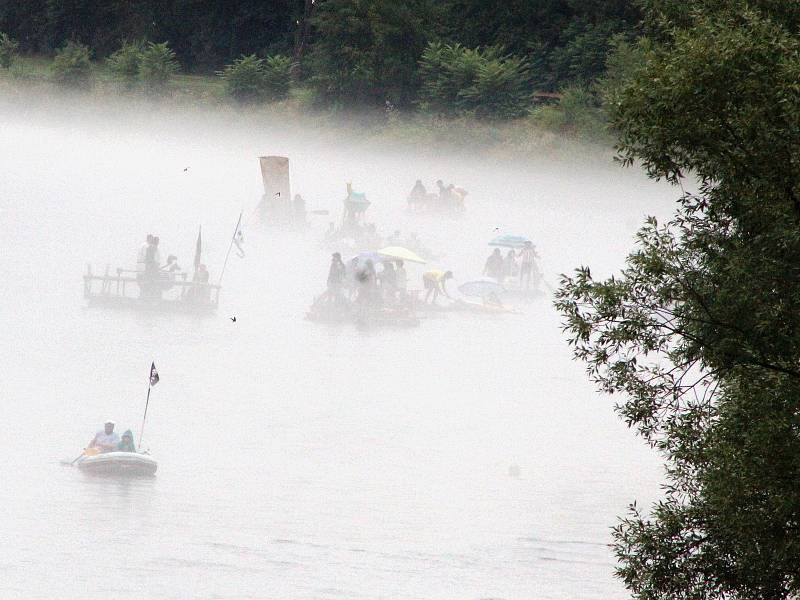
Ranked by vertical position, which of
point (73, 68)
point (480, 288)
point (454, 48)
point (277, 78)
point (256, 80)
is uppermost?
point (73, 68)

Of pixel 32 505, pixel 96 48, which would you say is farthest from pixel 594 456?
pixel 96 48

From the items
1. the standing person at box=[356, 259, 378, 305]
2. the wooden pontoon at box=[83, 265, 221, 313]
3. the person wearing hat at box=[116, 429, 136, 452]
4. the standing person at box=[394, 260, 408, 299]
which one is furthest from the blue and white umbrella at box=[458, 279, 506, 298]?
the person wearing hat at box=[116, 429, 136, 452]

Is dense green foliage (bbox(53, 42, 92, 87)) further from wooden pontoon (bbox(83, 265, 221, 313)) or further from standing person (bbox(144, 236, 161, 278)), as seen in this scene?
standing person (bbox(144, 236, 161, 278))

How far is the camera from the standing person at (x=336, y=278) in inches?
1805

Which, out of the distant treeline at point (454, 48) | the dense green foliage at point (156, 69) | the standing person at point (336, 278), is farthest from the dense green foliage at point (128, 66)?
the standing person at point (336, 278)

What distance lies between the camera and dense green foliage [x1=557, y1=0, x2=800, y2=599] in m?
12.3

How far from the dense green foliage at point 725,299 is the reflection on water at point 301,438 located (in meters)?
10.0

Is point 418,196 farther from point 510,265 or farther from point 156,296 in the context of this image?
point 156,296

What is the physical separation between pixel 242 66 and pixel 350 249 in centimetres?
2860

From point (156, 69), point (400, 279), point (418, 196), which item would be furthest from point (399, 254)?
point (156, 69)

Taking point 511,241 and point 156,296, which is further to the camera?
point 511,241

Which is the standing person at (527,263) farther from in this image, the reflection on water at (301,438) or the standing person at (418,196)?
the standing person at (418,196)

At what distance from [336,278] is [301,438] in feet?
44.7

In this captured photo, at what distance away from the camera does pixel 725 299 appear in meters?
12.9
